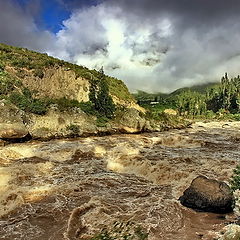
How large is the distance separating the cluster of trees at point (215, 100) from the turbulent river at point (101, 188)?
77.1 meters

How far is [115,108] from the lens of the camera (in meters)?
51.4

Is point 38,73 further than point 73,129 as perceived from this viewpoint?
Yes

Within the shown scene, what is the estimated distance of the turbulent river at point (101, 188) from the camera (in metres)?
14.5

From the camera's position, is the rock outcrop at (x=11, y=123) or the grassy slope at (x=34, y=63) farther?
the grassy slope at (x=34, y=63)

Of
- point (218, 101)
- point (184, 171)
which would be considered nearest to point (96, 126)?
point (184, 171)

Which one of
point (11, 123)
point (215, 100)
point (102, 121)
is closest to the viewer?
point (11, 123)

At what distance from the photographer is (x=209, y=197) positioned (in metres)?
16.0

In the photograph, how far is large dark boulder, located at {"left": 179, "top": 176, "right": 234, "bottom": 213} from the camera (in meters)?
15.9

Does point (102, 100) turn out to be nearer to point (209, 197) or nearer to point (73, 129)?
point (73, 129)

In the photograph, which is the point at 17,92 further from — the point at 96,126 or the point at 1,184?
the point at 1,184

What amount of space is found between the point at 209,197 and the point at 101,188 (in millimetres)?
7498

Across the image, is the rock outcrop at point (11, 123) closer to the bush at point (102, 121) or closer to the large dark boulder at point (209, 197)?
the bush at point (102, 121)

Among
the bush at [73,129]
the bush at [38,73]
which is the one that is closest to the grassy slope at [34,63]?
the bush at [38,73]

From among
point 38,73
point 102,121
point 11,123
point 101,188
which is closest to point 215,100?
point 102,121
